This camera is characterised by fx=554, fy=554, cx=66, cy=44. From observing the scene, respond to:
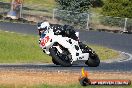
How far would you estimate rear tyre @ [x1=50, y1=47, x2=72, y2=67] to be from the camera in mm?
19562

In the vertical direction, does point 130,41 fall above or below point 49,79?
below

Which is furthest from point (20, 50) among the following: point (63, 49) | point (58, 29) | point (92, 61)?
point (58, 29)

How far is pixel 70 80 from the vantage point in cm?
1683

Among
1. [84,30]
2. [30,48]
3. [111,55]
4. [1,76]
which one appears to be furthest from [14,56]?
[84,30]

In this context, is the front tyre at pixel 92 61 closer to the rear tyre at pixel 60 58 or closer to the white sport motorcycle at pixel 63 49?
the white sport motorcycle at pixel 63 49

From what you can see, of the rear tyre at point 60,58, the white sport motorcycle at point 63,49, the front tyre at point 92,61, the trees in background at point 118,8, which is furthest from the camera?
the trees in background at point 118,8

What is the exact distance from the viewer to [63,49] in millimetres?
20078

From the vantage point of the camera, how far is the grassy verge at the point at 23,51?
27281mm

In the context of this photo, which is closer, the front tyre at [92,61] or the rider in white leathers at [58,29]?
the rider in white leathers at [58,29]

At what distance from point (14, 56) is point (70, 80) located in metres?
11.3

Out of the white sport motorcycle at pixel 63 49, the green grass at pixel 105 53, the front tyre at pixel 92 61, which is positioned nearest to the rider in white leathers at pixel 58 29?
the white sport motorcycle at pixel 63 49

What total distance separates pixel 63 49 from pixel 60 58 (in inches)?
13.6

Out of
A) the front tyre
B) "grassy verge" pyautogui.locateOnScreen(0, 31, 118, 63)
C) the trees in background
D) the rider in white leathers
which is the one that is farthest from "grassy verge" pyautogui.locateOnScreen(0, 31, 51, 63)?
the trees in background

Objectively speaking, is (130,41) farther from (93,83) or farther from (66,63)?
(93,83)
